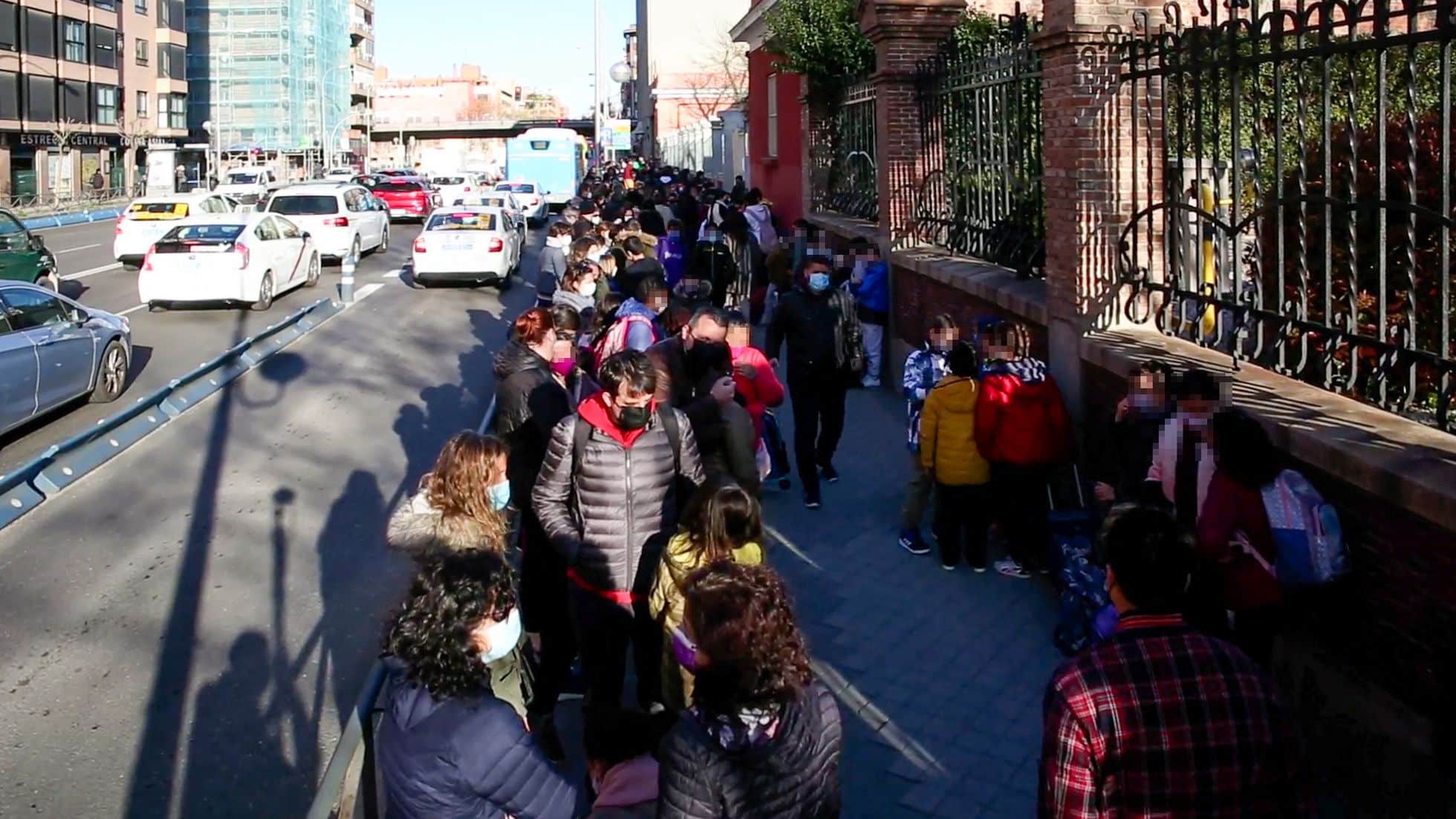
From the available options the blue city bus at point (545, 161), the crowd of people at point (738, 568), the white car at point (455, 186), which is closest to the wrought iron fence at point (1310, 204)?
the crowd of people at point (738, 568)

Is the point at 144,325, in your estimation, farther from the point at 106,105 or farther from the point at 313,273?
the point at 106,105

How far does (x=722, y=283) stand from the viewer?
55.6 feet

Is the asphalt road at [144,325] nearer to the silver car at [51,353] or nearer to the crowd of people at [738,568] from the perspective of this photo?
the silver car at [51,353]

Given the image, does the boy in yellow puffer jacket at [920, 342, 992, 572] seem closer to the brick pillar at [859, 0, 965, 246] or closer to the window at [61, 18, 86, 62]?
the brick pillar at [859, 0, 965, 246]

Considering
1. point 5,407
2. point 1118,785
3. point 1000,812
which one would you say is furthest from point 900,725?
point 5,407

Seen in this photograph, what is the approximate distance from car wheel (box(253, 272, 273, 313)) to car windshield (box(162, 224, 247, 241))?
0.77 meters

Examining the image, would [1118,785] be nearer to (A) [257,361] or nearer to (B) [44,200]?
(A) [257,361]

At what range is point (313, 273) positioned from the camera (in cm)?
2430

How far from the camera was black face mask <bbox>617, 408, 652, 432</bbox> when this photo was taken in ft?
17.5

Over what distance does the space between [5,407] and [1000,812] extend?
9.79m

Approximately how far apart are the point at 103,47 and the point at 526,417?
75291mm

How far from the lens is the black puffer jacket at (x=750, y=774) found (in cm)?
318

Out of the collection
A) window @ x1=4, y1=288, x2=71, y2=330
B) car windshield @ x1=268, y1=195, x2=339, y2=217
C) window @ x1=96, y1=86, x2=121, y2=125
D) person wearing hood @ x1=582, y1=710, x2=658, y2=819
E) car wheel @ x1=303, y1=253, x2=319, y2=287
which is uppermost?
window @ x1=96, y1=86, x2=121, y2=125

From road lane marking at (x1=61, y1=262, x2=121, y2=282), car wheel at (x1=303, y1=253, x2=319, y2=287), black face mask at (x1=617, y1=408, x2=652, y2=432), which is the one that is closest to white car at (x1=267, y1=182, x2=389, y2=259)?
car wheel at (x1=303, y1=253, x2=319, y2=287)
